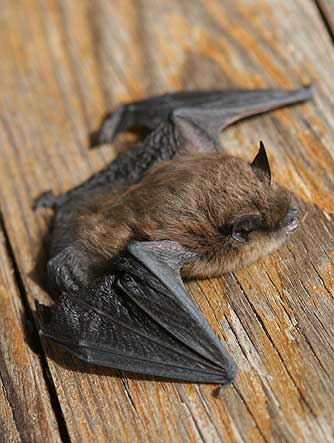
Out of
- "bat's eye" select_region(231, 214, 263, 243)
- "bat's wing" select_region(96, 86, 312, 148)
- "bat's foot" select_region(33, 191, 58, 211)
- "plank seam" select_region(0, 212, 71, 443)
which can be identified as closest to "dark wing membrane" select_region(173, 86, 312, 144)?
"bat's wing" select_region(96, 86, 312, 148)

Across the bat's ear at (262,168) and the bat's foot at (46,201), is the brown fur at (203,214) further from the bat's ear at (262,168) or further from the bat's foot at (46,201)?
the bat's foot at (46,201)

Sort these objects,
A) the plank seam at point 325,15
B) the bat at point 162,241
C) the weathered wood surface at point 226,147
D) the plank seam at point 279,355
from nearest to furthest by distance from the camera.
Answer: the plank seam at point 279,355
the weathered wood surface at point 226,147
the bat at point 162,241
the plank seam at point 325,15

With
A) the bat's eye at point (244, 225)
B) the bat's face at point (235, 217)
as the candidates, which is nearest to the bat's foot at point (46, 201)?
the bat's face at point (235, 217)

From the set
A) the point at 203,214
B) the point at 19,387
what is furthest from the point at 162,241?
the point at 19,387

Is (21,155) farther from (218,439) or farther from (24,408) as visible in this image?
(218,439)

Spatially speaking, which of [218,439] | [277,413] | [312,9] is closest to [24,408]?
[218,439]

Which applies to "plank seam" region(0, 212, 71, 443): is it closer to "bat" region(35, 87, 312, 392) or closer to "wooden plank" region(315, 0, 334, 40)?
"bat" region(35, 87, 312, 392)

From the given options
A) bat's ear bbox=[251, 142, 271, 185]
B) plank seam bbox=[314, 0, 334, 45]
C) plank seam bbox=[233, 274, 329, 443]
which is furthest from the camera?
plank seam bbox=[314, 0, 334, 45]
